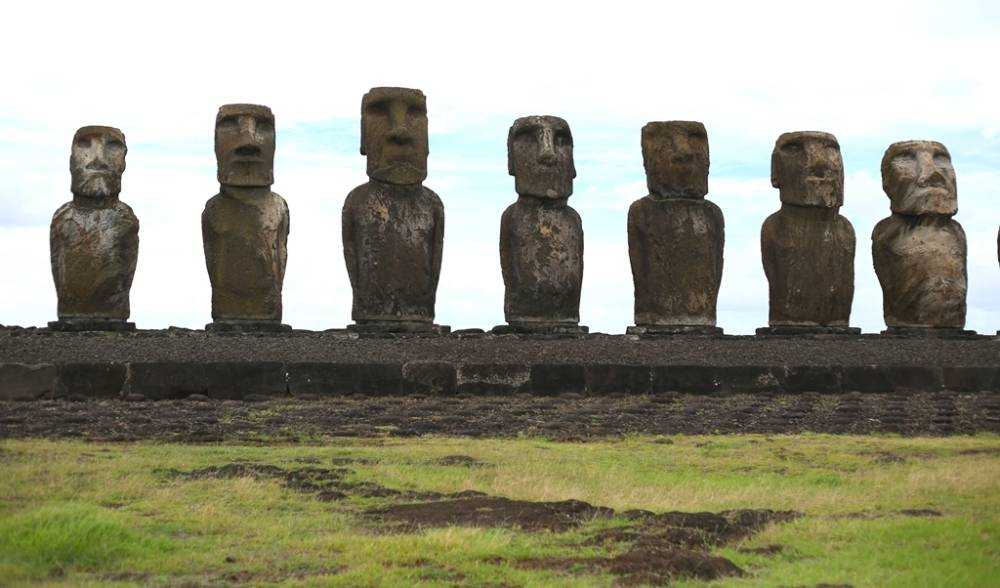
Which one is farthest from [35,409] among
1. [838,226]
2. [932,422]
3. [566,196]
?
[838,226]

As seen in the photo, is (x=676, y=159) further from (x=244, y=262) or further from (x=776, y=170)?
(x=244, y=262)

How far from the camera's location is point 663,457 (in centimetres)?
1109

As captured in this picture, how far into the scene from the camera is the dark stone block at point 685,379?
16.1m

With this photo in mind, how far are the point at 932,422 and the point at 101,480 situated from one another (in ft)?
25.3

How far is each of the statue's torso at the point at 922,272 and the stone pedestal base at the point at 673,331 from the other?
276cm

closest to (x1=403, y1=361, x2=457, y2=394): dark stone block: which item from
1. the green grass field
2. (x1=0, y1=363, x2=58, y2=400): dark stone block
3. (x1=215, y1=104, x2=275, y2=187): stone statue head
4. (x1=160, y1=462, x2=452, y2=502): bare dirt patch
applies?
(x1=215, y1=104, x2=275, y2=187): stone statue head

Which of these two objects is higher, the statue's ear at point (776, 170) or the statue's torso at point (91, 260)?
the statue's ear at point (776, 170)

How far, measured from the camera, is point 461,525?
7.96m

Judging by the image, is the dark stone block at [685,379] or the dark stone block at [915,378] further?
the dark stone block at [915,378]

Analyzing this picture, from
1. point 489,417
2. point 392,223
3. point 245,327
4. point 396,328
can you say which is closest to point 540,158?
point 392,223

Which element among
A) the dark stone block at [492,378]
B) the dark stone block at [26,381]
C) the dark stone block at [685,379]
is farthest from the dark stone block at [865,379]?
the dark stone block at [26,381]

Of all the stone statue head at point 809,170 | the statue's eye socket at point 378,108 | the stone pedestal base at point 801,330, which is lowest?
the stone pedestal base at point 801,330

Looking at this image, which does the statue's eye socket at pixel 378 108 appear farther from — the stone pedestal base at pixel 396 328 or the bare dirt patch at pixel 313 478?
the bare dirt patch at pixel 313 478

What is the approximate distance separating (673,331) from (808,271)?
195 centimetres
